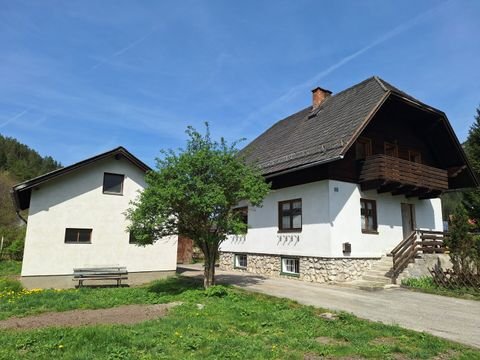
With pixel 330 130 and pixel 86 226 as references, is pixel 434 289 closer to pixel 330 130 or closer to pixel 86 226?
pixel 330 130

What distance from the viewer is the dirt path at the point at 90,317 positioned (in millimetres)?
7742

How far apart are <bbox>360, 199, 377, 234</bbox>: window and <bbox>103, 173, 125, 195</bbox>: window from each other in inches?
423

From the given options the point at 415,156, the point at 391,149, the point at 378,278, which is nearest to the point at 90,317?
the point at 378,278

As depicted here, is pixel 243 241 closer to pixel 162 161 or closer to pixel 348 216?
pixel 348 216

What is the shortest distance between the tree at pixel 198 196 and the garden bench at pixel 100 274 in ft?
12.4

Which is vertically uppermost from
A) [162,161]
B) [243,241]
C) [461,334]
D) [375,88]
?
[375,88]

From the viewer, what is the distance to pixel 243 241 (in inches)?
779

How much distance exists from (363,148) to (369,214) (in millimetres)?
3099

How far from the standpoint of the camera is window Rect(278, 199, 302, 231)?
16.4 m

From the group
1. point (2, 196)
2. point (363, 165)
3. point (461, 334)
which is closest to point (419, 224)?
point (363, 165)

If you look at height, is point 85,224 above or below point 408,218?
below

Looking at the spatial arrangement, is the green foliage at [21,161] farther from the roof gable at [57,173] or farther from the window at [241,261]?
the window at [241,261]

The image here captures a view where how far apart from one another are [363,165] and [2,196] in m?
39.7

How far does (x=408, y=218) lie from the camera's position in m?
18.5
